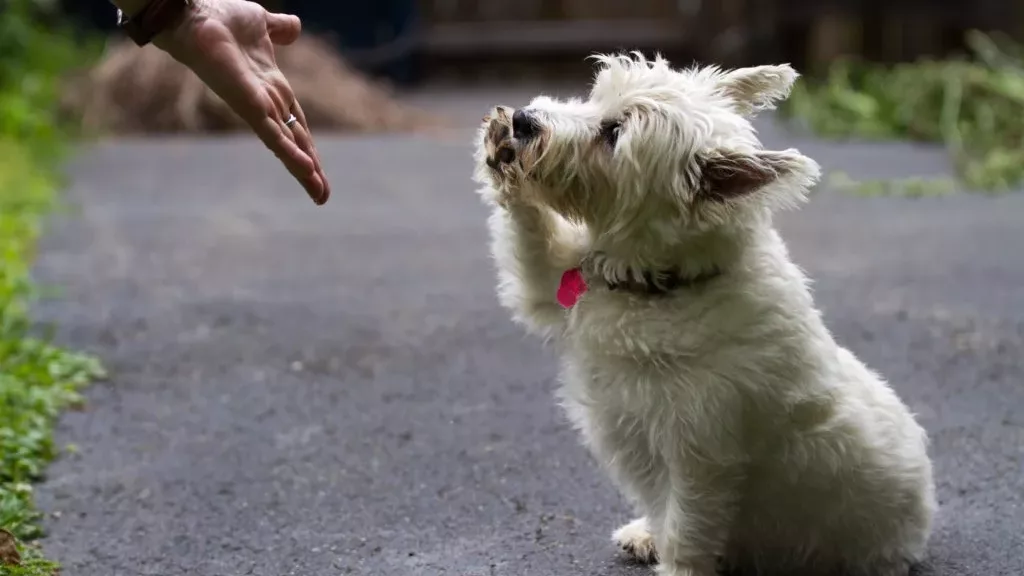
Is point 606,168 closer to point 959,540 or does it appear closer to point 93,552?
point 959,540

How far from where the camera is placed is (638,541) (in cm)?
284

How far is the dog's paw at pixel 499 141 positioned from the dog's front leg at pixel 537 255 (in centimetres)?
13

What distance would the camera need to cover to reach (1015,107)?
8781 mm

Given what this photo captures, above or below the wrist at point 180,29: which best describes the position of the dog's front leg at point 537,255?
below

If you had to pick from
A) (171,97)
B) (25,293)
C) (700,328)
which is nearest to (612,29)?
(171,97)

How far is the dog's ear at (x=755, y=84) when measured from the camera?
258 centimetres

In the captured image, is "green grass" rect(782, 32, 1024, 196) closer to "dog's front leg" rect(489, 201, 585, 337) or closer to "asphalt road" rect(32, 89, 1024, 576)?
"asphalt road" rect(32, 89, 1024, 576)

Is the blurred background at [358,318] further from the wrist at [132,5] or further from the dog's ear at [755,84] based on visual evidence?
the wrist at [132,5]

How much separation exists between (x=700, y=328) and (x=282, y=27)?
1231mm

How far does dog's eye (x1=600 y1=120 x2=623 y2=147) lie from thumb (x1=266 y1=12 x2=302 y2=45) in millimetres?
835

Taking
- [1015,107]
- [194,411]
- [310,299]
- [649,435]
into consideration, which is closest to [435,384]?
[194,411]

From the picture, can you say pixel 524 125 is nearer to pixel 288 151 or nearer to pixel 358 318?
pixel 288 151

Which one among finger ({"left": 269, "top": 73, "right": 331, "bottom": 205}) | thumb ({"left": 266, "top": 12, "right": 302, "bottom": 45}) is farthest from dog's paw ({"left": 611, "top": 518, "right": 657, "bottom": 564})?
thumb ({"left": 266, "top": 12, "right": 302, "bottom": 45})

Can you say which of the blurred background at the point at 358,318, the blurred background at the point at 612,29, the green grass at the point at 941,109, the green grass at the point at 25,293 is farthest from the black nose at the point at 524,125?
the blurred background at the point at 612,29
